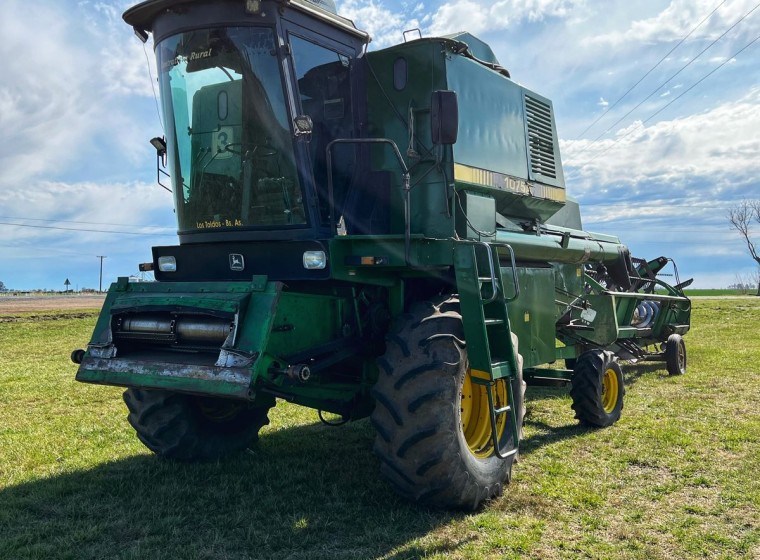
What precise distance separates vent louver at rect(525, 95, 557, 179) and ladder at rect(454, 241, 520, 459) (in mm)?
2284

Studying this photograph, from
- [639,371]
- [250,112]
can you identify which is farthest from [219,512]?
[639,371]

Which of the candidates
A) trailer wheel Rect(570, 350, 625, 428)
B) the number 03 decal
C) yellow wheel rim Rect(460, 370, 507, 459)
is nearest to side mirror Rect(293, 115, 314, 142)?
the number 03 decal

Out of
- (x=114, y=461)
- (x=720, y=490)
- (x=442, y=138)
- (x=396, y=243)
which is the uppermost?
(x=442, y=138)

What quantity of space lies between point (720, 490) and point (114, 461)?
4785mm

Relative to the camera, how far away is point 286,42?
4.89 m

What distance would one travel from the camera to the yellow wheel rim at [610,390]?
735 cm

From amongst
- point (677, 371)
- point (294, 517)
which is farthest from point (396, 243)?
point (677, 371)

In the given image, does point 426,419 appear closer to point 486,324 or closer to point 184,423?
point 486,324

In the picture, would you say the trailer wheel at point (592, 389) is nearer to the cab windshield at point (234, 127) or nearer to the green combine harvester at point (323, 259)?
the green combine harvester at point (323, 259)

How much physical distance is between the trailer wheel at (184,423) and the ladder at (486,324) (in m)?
1.95

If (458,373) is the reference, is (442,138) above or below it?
above

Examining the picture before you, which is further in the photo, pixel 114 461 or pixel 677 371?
pixel 677 371

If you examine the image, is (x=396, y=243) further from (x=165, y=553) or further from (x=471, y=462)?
(x=165, y=553)

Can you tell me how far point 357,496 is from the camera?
4930 millimetres
